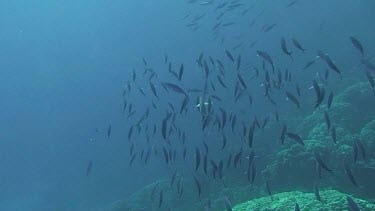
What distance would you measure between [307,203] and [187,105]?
3.64m

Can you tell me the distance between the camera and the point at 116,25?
75.4 m

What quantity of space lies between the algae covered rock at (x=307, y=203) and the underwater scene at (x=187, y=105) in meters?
0.04

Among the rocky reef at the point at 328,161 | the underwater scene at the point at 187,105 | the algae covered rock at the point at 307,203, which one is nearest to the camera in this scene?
the algae covered rock at the point at 307,203

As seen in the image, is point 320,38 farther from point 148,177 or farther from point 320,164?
point 320,164

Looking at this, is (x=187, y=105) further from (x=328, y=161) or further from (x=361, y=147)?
(x=328, y=161)

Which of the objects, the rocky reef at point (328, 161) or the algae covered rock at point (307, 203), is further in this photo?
the rocky reef at point (328, 161)

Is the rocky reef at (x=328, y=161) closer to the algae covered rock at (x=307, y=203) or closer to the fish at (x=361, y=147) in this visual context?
the algae covered rock at (x=307, y=203)

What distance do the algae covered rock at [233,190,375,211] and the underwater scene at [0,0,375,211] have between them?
41mm

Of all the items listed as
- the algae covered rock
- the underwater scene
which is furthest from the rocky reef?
→ the algae covered rock

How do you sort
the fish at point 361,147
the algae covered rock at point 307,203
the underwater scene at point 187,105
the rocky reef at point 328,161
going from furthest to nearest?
the rocky reef at point 328,161 → the underwater scene at point 187,105 → the algae covered rock at point 307,203 → the fish at point 361,147

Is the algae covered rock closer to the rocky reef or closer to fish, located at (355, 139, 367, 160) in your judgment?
fish, located at (355, 139, 367, 160)

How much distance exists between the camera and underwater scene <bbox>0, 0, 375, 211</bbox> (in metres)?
8.66

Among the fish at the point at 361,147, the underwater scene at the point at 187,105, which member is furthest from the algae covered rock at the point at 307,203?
the fish at the point at 361,147

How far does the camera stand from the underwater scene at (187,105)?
8.66 m
